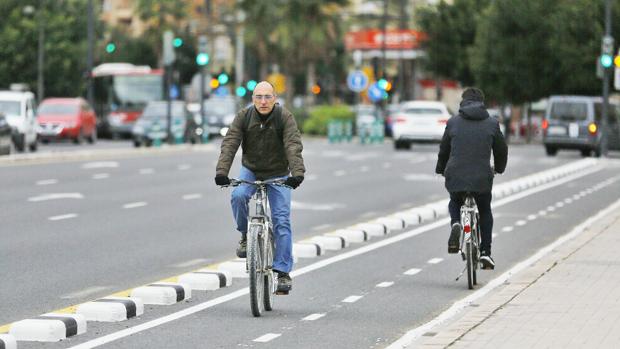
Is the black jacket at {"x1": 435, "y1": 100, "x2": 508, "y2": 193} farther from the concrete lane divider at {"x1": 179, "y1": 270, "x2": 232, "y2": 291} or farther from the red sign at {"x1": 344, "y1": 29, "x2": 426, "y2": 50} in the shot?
the red sign at {"x1": 344, "y1": 29, "x2": 426, "y2": 50}

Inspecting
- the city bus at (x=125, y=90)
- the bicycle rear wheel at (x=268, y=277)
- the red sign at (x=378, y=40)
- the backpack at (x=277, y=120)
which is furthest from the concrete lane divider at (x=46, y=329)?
the red sign at (x=378, y=40)

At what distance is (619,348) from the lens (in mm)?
9305

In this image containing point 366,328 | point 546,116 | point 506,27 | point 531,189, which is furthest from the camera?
point 506,27

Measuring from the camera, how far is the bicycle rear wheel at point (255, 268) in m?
11.4

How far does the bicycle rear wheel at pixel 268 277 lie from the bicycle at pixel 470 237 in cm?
232

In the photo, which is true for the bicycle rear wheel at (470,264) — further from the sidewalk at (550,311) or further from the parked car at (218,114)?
the parked car at (218,114)

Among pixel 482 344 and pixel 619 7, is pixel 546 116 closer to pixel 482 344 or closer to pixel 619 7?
pixel 619 7

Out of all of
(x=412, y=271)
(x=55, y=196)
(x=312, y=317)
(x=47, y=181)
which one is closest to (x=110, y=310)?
(x=312, y=317)

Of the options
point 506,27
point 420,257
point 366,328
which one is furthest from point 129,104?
point 366,328

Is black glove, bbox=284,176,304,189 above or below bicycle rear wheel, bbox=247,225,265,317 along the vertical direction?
above

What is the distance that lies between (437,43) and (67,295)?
71289 mm

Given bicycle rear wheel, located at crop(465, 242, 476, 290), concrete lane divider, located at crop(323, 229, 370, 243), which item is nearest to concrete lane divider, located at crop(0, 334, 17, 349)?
bicycle rear wheel, located at crop(465, 242, 476, 290)

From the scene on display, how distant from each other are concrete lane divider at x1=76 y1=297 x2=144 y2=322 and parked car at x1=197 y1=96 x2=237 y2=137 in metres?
53.0

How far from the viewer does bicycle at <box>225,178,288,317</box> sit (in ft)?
37.4
